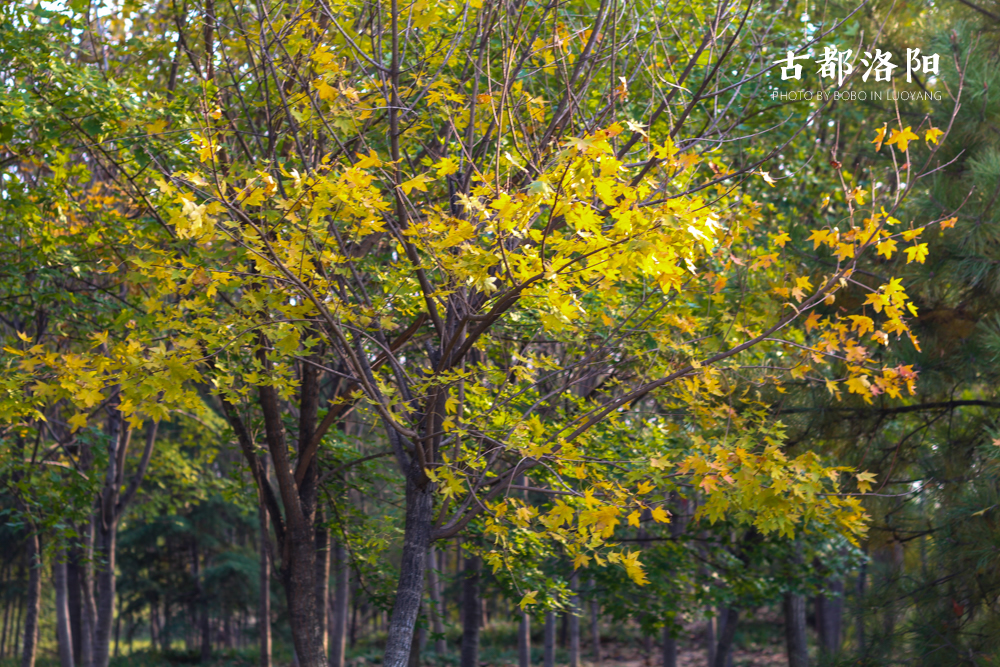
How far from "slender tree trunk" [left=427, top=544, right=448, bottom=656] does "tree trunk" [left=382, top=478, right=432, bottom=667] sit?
3.02 meters

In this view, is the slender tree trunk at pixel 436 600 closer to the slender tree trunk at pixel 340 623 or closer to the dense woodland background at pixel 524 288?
the dense woodland background at pixel 524 288

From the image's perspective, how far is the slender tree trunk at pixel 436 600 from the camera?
26.8 feet

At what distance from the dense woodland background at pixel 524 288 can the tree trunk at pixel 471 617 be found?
367mm

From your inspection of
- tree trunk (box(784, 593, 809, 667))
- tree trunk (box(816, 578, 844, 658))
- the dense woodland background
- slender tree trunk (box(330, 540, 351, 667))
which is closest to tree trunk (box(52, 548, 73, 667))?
the dense woodland background

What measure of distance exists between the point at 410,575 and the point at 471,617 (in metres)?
5.46

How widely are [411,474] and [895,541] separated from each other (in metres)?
4.19

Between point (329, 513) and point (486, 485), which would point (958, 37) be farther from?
point (329, 513)

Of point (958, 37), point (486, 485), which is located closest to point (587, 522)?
point (486, 485)

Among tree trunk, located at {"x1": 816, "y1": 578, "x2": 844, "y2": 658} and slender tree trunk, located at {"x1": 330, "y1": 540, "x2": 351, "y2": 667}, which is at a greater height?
slender tree trunk, located at {"x1": 330, "y1": 540, "x2": 351, "y2": 667}

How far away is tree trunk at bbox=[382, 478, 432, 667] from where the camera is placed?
4.39m

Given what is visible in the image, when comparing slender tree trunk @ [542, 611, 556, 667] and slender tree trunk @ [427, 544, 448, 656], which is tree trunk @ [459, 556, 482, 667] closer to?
slender tree trunk @ [427, 544, 448, 656]

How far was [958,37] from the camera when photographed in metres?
5.48

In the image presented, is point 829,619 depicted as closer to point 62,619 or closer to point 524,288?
point 62,619

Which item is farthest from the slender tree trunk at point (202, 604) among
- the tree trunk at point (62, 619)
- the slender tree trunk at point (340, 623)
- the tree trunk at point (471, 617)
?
the tree trunk at point (471, 617)
